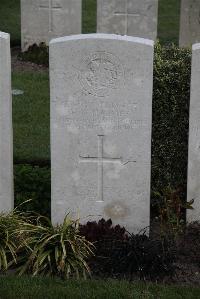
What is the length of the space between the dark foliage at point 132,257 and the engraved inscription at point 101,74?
1353 millimetres

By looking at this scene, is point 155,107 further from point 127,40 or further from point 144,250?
point 144,250

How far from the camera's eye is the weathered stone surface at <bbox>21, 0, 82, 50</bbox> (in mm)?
14734

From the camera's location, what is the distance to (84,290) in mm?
6219

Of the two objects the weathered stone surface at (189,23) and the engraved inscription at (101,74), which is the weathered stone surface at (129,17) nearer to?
the weathered stone surface at (189,23)

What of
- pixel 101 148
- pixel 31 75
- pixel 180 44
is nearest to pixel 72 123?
pixel 101 148

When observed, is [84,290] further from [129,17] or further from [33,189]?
[129,17]

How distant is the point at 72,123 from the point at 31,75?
6763 millimetres

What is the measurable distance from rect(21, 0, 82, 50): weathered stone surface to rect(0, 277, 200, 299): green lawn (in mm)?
9141

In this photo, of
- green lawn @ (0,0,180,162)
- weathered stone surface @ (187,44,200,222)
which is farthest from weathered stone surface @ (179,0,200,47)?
weathered stone surface @ (187,44,200,222)

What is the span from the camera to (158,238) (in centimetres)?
723

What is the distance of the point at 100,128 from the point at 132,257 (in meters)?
1.23

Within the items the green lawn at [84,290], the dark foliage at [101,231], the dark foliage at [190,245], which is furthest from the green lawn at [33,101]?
the green lawn at [84,290]

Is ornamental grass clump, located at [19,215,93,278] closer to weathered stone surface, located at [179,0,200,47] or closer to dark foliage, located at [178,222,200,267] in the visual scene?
dark foliage, located at [178,222,200,267]

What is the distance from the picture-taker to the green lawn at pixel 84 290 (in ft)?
20.1
